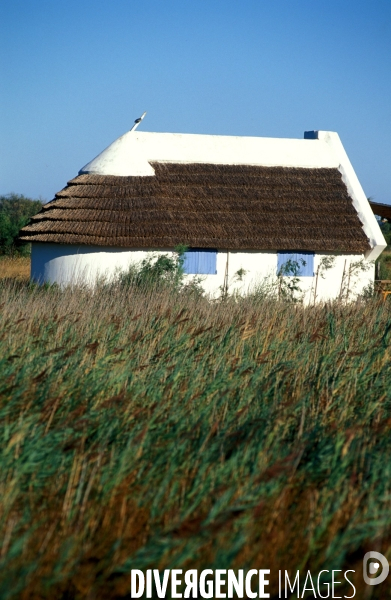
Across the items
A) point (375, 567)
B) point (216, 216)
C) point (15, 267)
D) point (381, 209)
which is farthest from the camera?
point (15, 267)

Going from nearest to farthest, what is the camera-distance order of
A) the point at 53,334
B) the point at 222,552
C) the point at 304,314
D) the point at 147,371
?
the point at 222,552 → the point at 147,371 → the point at 53,334 → the point at 304,314

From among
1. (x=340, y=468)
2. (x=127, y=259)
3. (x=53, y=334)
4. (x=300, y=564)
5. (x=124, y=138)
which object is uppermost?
(x=124, y=138)

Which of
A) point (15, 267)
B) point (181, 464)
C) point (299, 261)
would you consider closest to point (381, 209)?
point (299, 261)

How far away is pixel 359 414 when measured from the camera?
Answer: 6059 millimetres

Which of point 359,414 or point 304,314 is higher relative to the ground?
point 304,314

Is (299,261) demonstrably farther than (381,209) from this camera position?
No

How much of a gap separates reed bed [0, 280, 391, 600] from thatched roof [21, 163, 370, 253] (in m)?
13.6

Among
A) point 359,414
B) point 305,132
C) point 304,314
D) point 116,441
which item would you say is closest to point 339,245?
point 305,132

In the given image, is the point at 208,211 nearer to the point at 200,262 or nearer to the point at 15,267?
the point at 200,262

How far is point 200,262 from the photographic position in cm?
2111

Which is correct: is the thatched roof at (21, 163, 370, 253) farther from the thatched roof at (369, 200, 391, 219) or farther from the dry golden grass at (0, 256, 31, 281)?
the dry golden grass at (0, 256, 31, 281)

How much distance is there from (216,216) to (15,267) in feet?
41.8

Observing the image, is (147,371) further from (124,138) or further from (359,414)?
(124,138)

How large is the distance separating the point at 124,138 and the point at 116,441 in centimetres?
1907
